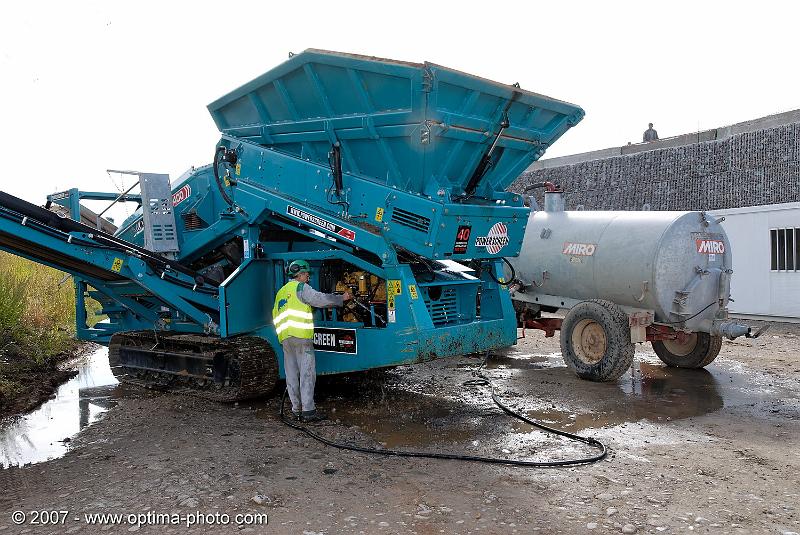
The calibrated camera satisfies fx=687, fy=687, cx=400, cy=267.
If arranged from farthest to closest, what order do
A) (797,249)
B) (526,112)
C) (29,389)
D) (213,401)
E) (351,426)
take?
(797,249) → (29,389) → (213,401) → (526,112) → (351,426)

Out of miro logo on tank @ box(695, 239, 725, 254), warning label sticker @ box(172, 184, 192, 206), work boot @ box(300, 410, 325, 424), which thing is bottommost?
work boot @ box(300, 410, 325, 424)

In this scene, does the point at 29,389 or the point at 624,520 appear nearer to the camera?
the point at 624,520

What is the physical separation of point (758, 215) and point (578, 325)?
643 centimetres

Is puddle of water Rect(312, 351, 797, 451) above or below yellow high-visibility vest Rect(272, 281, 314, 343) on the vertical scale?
below

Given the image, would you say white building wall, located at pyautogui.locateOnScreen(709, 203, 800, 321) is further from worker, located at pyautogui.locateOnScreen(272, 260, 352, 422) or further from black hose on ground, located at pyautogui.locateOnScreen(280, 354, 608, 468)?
→ worker, located at pyautogui.locateOnScreen(272, 260, 352, 422)

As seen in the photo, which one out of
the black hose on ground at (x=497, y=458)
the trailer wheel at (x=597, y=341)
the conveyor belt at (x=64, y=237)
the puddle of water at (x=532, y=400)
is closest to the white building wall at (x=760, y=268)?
the puddle of water at (x=532, y=400)

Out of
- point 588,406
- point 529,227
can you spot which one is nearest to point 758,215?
point 529,227

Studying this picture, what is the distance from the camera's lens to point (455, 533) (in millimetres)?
3758

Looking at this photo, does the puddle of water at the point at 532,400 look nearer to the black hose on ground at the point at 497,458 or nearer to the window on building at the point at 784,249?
the black hose on ground at the point at 497,458

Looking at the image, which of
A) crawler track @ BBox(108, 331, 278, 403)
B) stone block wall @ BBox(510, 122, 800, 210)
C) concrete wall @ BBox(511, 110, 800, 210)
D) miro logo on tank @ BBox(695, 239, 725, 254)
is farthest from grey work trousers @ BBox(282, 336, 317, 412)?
concrete wall @ BBox(511, 110, 800, 210)

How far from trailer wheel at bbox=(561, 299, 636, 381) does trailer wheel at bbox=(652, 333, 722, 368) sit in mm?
1262

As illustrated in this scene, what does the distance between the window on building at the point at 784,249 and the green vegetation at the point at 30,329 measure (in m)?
11.6

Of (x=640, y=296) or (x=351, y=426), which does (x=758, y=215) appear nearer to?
(x=640, y=296)

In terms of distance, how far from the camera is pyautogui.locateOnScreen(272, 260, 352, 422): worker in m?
6.20
